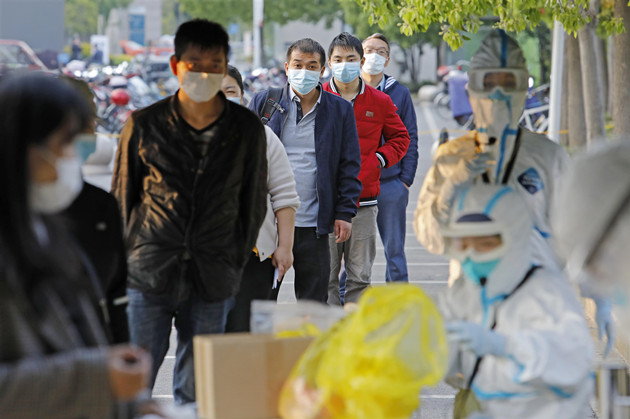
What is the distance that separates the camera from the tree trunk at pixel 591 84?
13.9 m

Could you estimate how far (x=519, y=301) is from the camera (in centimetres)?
353

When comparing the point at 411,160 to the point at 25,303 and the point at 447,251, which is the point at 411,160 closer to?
the point at 447,251

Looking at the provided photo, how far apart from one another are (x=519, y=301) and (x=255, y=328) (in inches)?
37.1

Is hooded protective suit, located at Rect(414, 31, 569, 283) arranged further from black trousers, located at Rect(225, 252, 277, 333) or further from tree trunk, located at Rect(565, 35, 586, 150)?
tree trunk, located at Rect(565, 35, 586, 150)

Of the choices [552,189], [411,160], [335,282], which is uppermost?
[552,189]

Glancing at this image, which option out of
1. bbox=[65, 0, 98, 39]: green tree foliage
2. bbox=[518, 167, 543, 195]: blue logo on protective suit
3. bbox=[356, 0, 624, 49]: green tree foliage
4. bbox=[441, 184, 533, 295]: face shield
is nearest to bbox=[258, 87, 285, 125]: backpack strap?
bbox=[356, 0, 624, 49]: green tree foliage

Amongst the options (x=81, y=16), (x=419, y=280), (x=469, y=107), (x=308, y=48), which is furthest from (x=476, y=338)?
(x=81, y=16)

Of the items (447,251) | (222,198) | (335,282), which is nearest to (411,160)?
(335,282)

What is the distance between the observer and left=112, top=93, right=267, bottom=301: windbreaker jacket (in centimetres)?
448

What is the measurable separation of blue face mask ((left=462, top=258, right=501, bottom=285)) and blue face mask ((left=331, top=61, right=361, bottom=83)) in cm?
396

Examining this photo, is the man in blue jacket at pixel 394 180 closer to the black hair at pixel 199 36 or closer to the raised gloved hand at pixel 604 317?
the black hair at pixel 199 36

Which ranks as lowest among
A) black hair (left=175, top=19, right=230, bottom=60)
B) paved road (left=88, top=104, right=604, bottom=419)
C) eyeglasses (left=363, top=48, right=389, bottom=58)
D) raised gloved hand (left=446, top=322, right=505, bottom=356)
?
paved road (left=88, top=104, right=604, bottom=419)

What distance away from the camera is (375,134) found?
7438 millimetres

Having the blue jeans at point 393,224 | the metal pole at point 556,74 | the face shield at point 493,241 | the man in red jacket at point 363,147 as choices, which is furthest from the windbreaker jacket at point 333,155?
the metal pole at point 556,74
